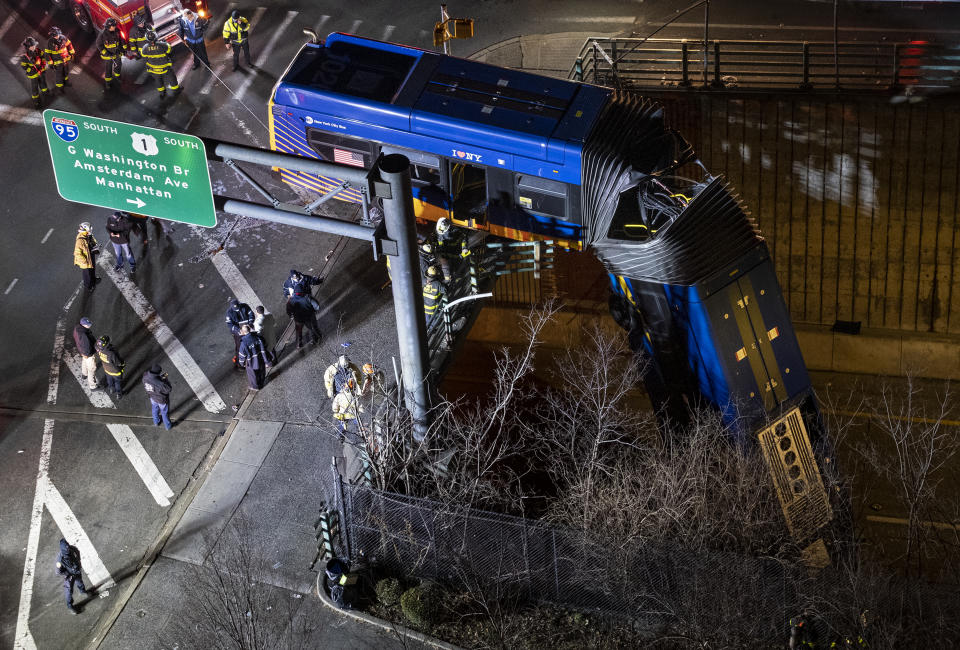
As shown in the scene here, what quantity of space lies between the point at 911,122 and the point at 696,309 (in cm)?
763

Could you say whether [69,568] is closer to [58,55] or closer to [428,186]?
[428,186]

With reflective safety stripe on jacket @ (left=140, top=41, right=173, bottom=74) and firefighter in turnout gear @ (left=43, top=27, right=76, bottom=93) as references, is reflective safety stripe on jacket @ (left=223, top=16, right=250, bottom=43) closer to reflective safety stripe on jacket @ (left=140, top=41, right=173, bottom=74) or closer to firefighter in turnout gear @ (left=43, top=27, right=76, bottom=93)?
reflective safety stripe on jacket @ (left=140, top=41, right=173, bottom=74)

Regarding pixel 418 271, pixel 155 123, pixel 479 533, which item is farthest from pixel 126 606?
pixel 155 123

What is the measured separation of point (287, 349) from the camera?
24.7m

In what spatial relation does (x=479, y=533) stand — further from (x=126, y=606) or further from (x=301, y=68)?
(x=301, y=68)

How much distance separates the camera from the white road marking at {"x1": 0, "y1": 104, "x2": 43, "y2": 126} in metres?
30.3

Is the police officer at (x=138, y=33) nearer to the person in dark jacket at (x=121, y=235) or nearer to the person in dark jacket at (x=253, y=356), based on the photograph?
the person in dark jacket at (x=121, y=235)

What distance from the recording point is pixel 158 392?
22656mm

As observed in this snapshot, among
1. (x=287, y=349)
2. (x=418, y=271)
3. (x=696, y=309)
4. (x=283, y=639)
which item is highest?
(x=418, y=271)

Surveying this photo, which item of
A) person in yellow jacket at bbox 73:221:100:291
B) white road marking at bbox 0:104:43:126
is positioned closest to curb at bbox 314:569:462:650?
person in yellow jacket at bbox 73:221:100:291

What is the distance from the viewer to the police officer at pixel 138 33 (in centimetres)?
3078

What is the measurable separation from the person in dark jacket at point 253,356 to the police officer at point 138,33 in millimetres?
10409

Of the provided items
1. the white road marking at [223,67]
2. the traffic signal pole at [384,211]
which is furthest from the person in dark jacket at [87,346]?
the white road marking at [223,67]

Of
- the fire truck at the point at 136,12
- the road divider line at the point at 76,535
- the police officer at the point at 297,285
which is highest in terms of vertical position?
the fire truck at the point at 136,12
